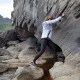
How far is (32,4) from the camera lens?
65.7 feet

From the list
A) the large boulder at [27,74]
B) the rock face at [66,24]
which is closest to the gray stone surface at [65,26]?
the rock face at [66,24]

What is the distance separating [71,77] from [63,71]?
706 mm

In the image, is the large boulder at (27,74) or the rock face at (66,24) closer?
the rock face at (66,24)

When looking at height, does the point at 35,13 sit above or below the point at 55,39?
below

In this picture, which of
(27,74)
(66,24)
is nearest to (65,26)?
(66,24)

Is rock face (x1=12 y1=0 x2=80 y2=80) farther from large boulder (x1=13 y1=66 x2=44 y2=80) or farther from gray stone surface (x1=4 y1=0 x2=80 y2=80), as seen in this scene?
large boulder (x1=13 y1=66 x2=44 y2=80)

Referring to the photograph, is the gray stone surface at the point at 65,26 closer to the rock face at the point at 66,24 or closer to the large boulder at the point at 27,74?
the rock face at the point at 66,24

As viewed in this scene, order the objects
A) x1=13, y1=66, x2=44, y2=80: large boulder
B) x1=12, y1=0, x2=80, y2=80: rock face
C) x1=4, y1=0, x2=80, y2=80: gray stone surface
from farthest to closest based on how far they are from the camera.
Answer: x1=13, y1=66, x2=44, y2=80: large boulder
x1=12, y1=0, x2=80, y2=80: rock face
x1=4, y1=0, x2=80, y2=80: gray stone surface

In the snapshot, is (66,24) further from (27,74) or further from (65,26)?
(27,74)

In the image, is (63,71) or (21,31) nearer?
(63,71)

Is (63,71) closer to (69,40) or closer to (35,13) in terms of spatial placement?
(69,40)

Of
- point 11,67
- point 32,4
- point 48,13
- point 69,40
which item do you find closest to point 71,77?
point 69,40

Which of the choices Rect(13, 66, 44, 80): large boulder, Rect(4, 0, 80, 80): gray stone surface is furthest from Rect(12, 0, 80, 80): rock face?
Rect(13, 66, 44, 80): large boulder

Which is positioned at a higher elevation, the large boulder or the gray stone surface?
the gray stone surface
